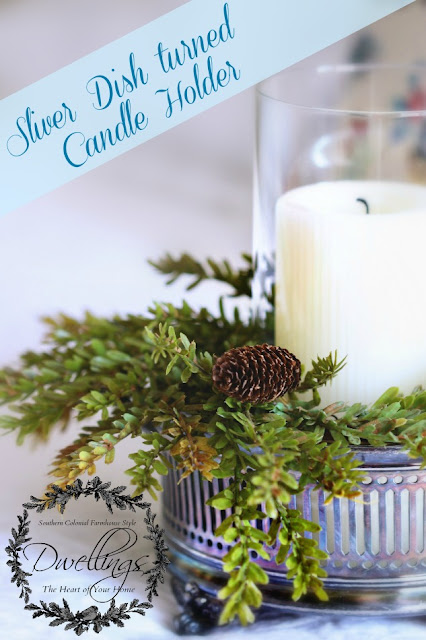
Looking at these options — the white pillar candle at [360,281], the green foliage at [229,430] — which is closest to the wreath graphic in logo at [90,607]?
the green foliage at [229,430]

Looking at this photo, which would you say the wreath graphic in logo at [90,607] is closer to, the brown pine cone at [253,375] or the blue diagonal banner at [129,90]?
the brown pine cone at [253,375]

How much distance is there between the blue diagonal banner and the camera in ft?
1.70

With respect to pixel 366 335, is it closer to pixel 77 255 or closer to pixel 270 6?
pixel 270 6

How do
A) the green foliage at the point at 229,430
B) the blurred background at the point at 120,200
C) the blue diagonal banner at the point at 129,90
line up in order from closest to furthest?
the green foliage at the point at 229,430, the blue diagonal banner at the point at 129,90, the blurred background at the point at 120,200

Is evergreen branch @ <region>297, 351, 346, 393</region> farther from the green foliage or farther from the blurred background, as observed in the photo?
the blurred background

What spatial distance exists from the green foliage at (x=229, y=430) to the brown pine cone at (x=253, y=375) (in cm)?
1

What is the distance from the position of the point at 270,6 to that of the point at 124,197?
858 millimetres

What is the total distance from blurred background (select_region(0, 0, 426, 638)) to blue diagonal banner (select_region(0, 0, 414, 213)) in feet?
0.86

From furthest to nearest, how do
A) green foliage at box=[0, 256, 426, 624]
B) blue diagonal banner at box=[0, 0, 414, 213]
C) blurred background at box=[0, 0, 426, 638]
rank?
blurred background at box=[0, 0, 426, 638] < blue diagonal banner at box=[0, 0, 414, 213] < green foliage at box=[0, 256, 426, 624]

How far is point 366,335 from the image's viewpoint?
49 cm

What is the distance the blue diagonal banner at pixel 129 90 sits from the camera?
52cm

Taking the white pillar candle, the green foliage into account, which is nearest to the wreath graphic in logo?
the green foliage

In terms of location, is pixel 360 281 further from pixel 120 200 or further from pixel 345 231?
pixel 120 200

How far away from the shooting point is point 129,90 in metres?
0.52
